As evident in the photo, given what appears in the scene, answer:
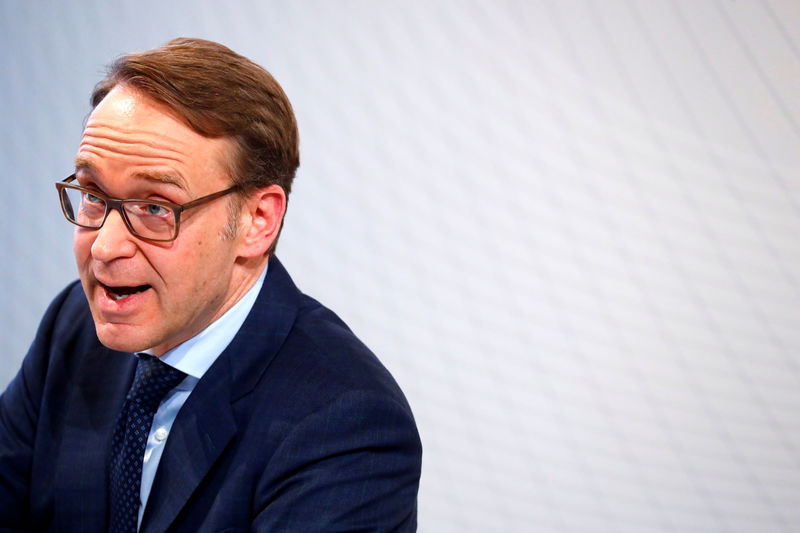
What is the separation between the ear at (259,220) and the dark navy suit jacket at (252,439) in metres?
0.10

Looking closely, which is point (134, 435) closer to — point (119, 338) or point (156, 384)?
point (156, 384)

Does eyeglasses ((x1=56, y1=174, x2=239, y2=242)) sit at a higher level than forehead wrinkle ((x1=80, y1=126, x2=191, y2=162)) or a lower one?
lower

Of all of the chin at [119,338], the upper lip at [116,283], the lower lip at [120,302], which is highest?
the upper lip at [116,283]

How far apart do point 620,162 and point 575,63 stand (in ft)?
0.95

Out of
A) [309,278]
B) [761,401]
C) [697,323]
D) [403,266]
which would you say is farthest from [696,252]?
[309,278]

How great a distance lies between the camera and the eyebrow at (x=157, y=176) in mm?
1288

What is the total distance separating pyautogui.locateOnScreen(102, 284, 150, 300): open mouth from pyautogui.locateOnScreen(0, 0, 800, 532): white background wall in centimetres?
108

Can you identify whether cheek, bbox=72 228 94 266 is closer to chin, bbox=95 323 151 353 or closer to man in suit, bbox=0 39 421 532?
man in suit, bbox=0 39 421 532

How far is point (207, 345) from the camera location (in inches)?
57.6

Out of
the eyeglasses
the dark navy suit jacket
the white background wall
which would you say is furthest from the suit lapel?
the white background wall

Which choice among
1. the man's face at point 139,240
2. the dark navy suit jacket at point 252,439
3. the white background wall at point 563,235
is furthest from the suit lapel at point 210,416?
the white background wall at point 563,235

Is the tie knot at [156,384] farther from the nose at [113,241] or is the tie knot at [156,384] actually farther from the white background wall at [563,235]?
the white background wall at [563,235]

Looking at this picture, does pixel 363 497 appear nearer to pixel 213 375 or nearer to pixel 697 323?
pixel 213 375

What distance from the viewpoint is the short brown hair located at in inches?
51.6
